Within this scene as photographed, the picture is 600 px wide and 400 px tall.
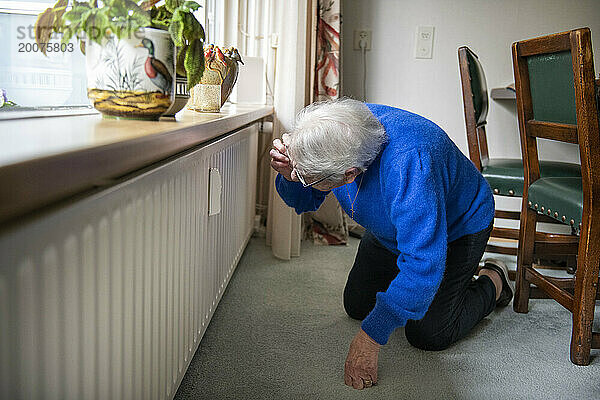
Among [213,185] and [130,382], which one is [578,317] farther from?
[130,382]

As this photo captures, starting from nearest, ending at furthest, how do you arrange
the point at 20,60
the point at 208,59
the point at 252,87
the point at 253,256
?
the point at 20,60, the point at 208,59, the point at 253,256, the point at 252,87

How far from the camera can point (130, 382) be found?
2.96 feet

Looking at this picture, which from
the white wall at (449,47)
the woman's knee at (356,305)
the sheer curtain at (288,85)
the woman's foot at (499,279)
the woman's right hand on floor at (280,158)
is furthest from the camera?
the white wall at (449,47)

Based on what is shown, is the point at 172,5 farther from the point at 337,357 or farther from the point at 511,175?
the point at 511,175

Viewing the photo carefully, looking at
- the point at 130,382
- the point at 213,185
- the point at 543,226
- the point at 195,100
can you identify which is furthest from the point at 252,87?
the point at 130,382

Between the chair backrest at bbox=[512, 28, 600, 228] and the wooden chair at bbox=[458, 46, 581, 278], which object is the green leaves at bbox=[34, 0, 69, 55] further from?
the wooden chair at bbox=[458, 46, 581, 278]

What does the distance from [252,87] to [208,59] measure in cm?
85

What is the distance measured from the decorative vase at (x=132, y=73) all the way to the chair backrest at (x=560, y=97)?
113 centimetres

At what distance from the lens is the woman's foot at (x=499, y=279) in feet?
6.59

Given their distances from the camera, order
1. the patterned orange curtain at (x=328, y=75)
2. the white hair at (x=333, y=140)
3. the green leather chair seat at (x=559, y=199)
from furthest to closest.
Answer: the patterned orange curtain at (x=328, y=75), the green leather chair seat at (x=559, y=199), the white hair at (x=333, y=140)

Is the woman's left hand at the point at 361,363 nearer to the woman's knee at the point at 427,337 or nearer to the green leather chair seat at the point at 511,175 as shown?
A: the woman's knee at the point at 427,337

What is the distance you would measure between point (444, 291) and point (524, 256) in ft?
1.61

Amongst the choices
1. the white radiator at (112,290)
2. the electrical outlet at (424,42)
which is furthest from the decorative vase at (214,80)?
the electrical outlet at (424,42)

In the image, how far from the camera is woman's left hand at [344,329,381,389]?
1.43 m
